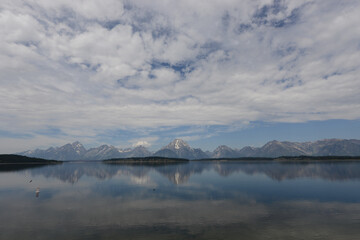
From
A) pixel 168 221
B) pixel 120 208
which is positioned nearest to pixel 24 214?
pixel 120 208

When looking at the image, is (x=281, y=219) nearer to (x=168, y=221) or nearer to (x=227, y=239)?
(x=227, y=239)

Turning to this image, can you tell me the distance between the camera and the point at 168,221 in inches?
1640

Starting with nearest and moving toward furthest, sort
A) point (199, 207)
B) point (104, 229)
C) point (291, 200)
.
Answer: point (104, 229) → point (199, 207) → point (291, 200)

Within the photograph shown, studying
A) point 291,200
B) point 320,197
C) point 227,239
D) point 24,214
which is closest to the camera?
point 227,239

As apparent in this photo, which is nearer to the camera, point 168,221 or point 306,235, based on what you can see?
point 306,235

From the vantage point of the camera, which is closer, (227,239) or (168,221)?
Result: (227,239)

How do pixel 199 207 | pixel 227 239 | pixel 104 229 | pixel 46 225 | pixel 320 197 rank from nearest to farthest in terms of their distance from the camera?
pixel 227 239, pixel 104 229, pixel 46 225, pixel 199 207, pixel 320 197

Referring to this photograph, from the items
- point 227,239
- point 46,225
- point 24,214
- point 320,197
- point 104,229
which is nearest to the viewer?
point 227,239

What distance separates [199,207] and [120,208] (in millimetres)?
21946

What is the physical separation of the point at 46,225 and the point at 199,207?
3597 centimetres

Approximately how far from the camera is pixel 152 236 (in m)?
33.9

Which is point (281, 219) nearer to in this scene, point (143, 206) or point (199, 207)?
point (199, 207)

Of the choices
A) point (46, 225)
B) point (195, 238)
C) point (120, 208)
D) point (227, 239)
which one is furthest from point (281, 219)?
point (46, 225)

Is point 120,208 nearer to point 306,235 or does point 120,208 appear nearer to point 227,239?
point 227,239
